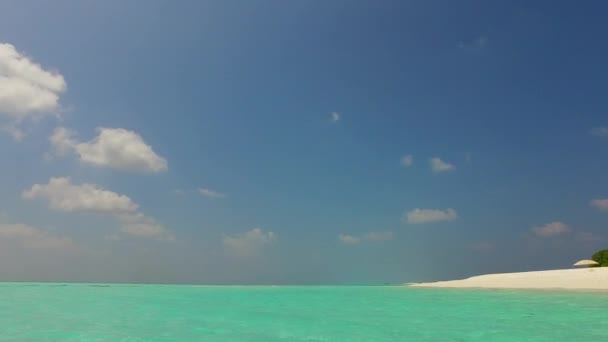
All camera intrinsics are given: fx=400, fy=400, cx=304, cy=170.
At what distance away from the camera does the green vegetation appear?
5043 cm

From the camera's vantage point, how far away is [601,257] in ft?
171

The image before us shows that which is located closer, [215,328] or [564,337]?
[564,337]

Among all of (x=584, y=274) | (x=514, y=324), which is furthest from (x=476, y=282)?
(x=514, y=324)

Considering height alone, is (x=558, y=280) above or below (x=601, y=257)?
below

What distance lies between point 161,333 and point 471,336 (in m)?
8.64

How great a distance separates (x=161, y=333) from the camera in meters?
11.4

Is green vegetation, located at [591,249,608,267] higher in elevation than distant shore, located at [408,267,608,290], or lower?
higher

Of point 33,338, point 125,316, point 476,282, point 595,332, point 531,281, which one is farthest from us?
point 476,282

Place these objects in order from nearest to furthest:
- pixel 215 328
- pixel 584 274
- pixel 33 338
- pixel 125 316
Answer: pixel 33 338
pixel 215 328
pixel 125 316
pixel 584 274

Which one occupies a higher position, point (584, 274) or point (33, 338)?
point (584, 274)

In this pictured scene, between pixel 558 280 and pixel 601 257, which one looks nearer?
pixel 558 280

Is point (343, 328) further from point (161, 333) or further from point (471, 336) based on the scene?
point (161, 333)

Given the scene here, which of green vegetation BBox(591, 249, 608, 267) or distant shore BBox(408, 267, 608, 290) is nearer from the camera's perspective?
distant shore BBox(408, 267, 608, 290)

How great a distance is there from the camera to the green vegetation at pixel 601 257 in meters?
50.4
